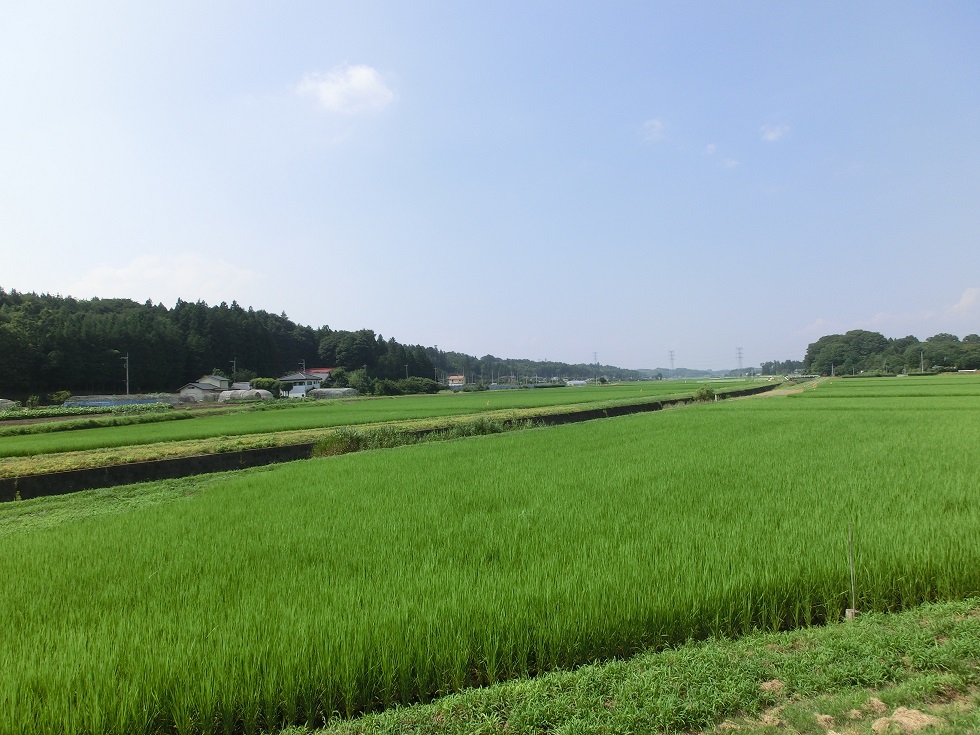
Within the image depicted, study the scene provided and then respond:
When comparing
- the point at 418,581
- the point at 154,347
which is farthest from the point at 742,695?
the point at 154,347

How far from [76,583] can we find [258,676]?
288 centimetres

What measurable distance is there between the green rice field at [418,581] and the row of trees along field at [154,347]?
56.8 m

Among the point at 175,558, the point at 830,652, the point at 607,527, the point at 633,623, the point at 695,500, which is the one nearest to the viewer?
the point at 830,652

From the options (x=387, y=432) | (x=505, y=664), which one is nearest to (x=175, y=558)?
(x=505, y=664)

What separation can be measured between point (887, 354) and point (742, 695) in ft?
525

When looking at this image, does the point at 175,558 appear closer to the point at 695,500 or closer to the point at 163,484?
the point at 695,500

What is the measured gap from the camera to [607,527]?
5441mm

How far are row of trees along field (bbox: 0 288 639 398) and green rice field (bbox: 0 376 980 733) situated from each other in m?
56.8

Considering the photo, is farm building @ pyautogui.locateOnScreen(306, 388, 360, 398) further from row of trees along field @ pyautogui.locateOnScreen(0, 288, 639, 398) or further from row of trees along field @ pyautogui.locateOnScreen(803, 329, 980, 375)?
row of trees along field @ pyautogui.locateOnScreen(803, 329, 980, 375)

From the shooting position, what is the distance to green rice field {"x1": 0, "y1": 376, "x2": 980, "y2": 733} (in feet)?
9.34

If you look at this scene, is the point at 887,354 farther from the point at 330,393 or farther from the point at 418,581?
the point at 418,581

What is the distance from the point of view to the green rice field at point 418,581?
9.34 feet

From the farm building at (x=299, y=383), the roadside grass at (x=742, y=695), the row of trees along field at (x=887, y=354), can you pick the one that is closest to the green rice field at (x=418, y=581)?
the roadside grass at (x=742, y=695)

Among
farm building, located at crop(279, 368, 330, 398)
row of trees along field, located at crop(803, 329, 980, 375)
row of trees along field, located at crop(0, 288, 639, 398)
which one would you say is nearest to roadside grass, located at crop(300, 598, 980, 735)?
row of trees along field, located at crop(0, 288, 639, 398)
